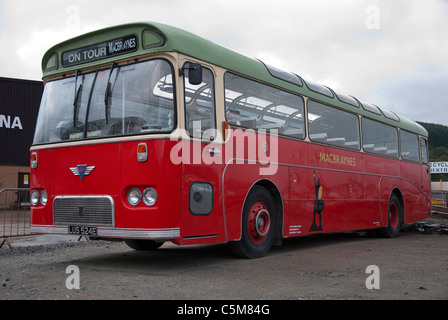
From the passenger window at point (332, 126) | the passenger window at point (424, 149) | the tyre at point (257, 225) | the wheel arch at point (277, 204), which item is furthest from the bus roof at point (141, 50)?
the passenger window at point (424, 149)

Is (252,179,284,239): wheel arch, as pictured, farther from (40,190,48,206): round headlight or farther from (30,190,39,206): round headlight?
(30,190,39,206): round headlight

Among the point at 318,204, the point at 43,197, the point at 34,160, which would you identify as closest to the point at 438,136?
the point at 318,204

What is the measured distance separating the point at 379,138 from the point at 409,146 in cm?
229

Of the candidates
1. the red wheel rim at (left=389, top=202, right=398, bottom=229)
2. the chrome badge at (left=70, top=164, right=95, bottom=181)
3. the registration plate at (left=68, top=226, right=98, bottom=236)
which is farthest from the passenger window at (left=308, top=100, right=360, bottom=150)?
the registration plate at (left=68, top=226, right=98, bottom=236)

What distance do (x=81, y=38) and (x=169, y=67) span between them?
1809 millimetres

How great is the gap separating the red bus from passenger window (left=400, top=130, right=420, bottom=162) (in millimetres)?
5459

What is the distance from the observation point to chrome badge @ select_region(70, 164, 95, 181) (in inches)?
267

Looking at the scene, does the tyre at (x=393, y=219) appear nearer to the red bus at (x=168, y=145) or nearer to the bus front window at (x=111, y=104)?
the red bus at (x=168, y=145)

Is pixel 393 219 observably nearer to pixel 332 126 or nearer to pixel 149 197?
pixel 332 126

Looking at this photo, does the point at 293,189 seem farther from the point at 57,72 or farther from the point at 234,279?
the point at 57,72

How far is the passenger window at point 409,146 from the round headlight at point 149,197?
378 inches

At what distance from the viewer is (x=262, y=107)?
8336 mm
